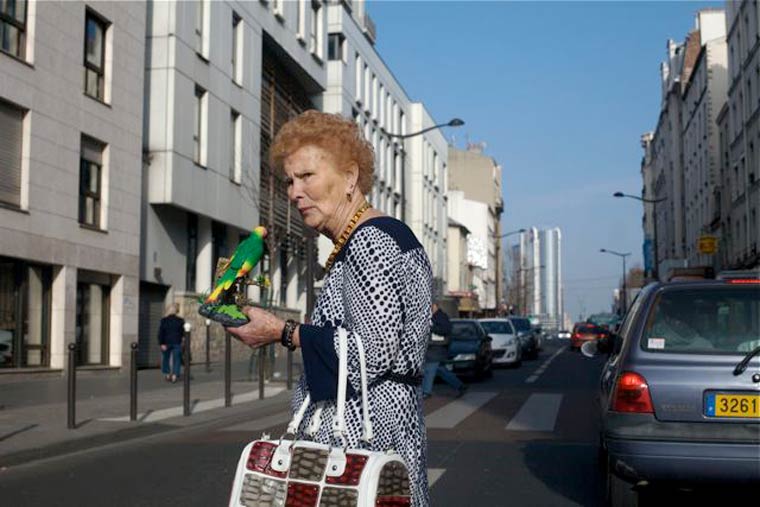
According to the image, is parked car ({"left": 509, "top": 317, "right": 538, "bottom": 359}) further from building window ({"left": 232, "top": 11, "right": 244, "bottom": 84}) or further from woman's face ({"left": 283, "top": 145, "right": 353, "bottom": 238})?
woman's face ({"left": 283, "top": 145, "right": 353, "bottom": 238})

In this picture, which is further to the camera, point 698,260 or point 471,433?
point 698,260

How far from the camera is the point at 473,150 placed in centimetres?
11550

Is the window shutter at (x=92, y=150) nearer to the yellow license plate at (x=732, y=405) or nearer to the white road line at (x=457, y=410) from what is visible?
the white road line at (x=457, y=410)

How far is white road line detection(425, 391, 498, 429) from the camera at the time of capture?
12680 mm

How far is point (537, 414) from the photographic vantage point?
13.9m

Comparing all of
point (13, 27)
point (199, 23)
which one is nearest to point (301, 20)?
point (199, 23)

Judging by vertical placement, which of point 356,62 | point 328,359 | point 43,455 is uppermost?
point 356,62

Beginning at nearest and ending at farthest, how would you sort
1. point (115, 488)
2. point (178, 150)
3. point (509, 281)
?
point (115, 488)
point (178, 150)
point (509, 281)

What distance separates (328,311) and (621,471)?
3.57m

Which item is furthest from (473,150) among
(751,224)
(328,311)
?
(328,311)

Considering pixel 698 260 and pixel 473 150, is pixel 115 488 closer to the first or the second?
pixel 698 260

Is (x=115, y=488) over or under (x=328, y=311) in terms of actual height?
under

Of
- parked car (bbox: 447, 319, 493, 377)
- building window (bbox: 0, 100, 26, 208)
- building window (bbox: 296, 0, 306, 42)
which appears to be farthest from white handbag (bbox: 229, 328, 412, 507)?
building window (bbox: 296, 0, 306, 42)

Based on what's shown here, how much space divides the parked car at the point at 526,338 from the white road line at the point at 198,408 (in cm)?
1808
